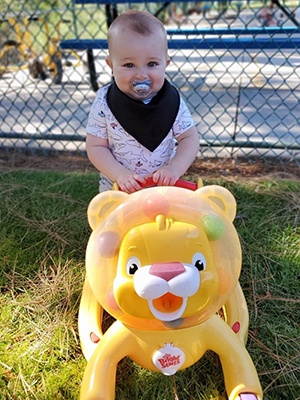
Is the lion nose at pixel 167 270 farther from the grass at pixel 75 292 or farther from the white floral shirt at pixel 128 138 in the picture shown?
the white floral shirt at pixel 128 138

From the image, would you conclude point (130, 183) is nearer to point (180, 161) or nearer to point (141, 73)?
point (180, 161)

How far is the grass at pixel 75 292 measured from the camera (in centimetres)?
133

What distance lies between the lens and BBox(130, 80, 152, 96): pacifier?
141 cm

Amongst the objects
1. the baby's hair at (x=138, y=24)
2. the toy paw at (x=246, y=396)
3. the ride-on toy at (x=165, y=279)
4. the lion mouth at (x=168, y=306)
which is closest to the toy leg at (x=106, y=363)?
the ride-on toy at (x=165, y=279)

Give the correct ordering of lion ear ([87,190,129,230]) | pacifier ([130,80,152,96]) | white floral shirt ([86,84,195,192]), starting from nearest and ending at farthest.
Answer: lion ear ([87,190,129,230]) < pacifier ([130,80,152,96]) < white floral shirt ([86,84,195,192])

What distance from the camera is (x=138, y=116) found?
149 cm

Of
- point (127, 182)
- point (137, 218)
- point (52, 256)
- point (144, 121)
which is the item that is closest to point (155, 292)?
point (137, 218)

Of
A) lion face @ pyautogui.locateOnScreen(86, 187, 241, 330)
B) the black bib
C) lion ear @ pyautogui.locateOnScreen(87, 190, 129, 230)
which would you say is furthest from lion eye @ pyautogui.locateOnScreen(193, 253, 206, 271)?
the black bib

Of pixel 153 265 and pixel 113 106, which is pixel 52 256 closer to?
pixel 113 106

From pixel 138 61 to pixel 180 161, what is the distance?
0.38m

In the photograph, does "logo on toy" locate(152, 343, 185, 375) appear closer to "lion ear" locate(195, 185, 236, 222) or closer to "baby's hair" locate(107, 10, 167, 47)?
"lion ear" locate(195, 185, 236, 222)

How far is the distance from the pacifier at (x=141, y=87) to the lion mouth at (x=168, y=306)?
2.49 ft

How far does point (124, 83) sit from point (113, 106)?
11cm

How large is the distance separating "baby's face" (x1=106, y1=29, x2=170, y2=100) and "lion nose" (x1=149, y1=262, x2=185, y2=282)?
71 centimetres
